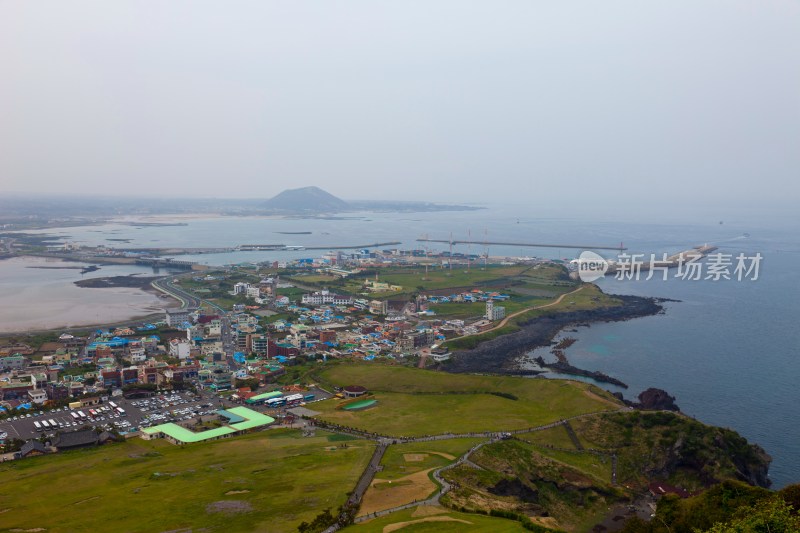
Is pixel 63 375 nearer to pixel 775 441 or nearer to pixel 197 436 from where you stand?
pixel 197 436

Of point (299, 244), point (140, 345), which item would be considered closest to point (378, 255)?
point (299, 244)

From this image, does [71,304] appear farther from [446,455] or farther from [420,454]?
[446,455]

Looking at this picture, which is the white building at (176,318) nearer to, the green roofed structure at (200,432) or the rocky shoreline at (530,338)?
the green roofed structure at (200,432)

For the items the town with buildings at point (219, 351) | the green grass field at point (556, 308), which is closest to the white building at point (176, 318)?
the town with buildings at point (219, 351)

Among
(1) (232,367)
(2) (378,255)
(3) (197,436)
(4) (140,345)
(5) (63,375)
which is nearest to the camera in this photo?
(3) (197,436)

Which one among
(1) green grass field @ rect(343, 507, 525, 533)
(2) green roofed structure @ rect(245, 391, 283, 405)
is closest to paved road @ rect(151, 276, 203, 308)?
(2) green roofed structure @ rect(245, 391, 283, 405)

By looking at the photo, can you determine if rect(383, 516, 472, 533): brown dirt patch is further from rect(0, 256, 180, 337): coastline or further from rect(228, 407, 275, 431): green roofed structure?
rect(0, 256, 180, 337): coastline

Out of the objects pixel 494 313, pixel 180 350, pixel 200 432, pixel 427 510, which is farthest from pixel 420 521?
pixel 494 313
